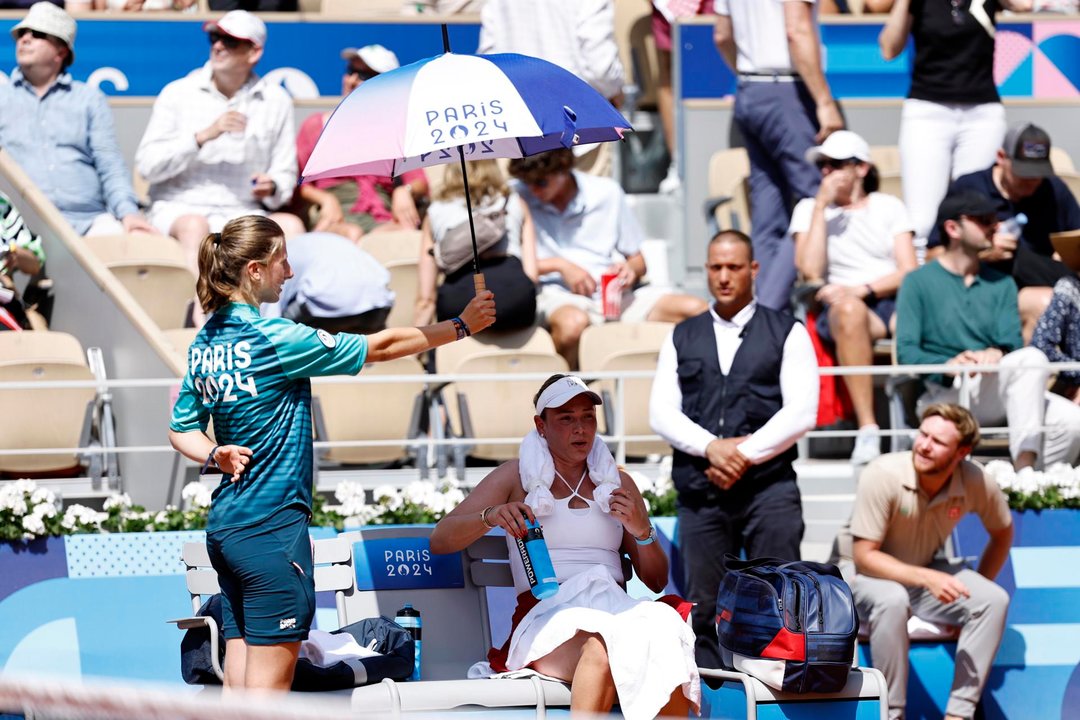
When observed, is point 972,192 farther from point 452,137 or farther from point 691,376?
point 452,137

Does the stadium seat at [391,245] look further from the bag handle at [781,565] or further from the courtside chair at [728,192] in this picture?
the bag handle at [781,565]

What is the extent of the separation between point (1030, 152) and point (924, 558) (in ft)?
9.62

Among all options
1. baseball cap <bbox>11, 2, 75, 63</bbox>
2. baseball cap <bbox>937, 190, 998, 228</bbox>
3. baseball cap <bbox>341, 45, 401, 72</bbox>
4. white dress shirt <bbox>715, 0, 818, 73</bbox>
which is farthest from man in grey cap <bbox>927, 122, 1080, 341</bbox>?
baseball cap <bbox>11, 2, 75, 63</bbox>

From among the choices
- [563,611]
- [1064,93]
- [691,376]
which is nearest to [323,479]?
[691,376]

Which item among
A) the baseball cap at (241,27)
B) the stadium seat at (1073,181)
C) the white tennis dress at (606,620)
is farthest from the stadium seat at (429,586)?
the stadium seat at (1073,181)

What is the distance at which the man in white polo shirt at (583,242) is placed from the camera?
315 inches

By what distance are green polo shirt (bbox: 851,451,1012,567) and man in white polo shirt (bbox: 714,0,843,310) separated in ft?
7.96

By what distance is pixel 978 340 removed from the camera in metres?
7.25

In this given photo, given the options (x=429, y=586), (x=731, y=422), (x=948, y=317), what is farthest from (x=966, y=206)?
(x=429, y=586)

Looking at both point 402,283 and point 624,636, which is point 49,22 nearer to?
point 402,283

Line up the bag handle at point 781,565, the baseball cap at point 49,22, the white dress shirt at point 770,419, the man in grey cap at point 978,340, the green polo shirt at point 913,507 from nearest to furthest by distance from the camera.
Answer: the bag handle at point 781,565
the white dress shirt at point 770,419
the green polo shirt at point 913,507
the man in grey cap at point 978,340
the baseball cap at point 49,22

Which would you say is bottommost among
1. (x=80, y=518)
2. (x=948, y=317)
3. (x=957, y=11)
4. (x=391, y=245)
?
(x=80, y=518)

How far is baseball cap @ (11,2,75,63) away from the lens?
8141 mm

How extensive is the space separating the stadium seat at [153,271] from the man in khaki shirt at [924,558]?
3621mm
